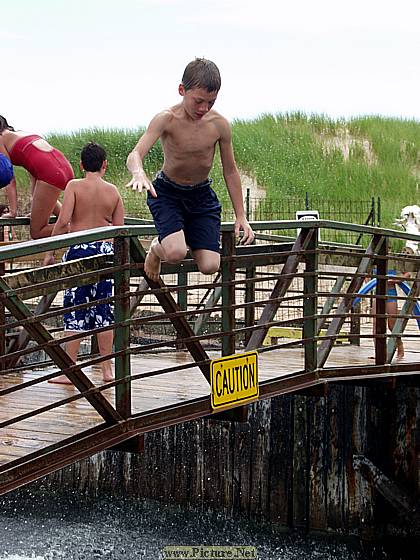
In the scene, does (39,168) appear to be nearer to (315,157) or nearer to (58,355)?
(58,355)

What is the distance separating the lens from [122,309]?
685cm

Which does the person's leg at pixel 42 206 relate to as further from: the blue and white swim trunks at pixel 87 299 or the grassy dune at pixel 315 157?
the grassy dune at pixel 315 157

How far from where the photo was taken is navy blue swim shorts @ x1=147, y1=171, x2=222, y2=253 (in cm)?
Result: 705

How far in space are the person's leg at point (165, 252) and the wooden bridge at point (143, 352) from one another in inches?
3.3

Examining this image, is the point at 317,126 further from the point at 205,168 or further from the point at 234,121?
the point at 205,168

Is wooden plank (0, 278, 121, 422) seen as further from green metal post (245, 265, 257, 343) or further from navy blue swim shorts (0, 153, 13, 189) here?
green metal post (245, 265, 257, 343)

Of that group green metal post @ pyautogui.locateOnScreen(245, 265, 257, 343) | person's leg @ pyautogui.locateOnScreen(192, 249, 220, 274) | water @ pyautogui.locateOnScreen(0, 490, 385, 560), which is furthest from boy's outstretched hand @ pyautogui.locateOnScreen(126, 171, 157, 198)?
water @ pyautogui.locateOnScreen(0, 490, 385, 560)

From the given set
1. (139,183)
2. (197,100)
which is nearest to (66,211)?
(197,100)

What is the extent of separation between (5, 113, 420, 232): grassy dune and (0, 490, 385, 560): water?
18.8 metres

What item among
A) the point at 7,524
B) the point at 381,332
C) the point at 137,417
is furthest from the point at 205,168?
the point at 7,524

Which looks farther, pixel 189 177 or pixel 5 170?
pixel 5 170

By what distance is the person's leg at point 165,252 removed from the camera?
692cm

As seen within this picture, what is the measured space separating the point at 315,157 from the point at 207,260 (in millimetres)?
28814

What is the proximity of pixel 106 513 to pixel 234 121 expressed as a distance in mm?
26325
